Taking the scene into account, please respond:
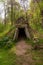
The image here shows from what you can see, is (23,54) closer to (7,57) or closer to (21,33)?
(7,57)

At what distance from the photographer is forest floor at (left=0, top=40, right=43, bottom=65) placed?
426 inches

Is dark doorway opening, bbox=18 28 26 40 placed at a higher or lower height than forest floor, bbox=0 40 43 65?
higher

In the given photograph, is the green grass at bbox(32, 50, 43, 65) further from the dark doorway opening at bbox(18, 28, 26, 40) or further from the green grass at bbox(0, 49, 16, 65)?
the dark doorway opening at bbox(18, 28, 26, 40)

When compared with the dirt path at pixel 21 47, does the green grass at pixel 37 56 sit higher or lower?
lower

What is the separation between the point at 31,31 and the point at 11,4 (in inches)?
443

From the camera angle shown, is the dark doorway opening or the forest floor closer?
the forest floor

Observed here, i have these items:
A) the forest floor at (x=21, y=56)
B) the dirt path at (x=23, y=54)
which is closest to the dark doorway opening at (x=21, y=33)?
the dirt path at (x=23, y=54)

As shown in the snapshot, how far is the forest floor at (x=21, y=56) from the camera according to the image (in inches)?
426

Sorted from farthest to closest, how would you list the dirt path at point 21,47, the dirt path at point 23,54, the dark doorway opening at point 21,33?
the dark doorway opening at point 21,33
the dirt path at point 21,47
the dirt path at point 23,54

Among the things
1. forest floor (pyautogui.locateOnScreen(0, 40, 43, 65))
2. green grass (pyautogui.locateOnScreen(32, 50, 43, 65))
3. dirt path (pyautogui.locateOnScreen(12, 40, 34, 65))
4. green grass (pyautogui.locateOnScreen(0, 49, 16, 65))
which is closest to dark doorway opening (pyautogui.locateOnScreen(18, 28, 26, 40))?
dirt path (pyautogui.locateOnScreen(12, 40, 34, 65))

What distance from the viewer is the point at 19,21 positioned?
16500 millimetres

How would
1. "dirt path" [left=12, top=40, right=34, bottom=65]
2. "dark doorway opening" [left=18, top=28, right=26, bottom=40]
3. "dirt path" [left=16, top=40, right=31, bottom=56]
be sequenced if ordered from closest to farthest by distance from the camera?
"dirt path" [left=12, top=40, right=34, bottom=65], "dirt path" [left=16, top=40, right=31, bottom=56], "dark doorway opening" [left=18, top=28, right=26, bottom=40]

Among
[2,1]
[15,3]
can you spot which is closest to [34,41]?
[15,3]

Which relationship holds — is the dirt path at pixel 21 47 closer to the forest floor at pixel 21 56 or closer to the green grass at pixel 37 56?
the forest floor at pixel 21 56
